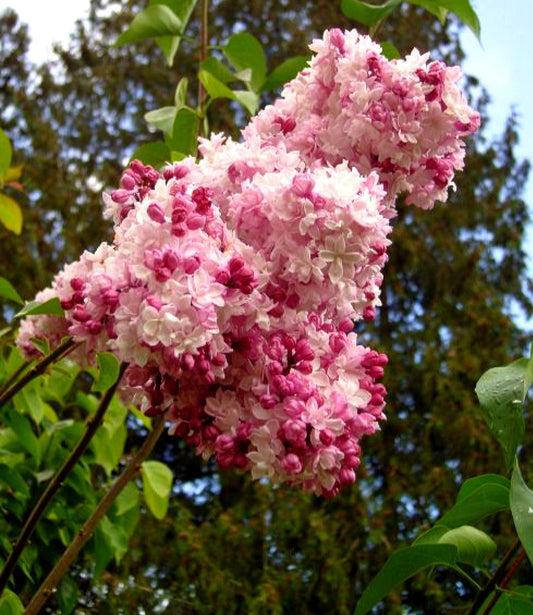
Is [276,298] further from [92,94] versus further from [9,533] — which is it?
[92,94]

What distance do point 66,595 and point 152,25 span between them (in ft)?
2.58

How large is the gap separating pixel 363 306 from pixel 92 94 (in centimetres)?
723

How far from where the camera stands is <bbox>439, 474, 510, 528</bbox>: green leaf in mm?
661

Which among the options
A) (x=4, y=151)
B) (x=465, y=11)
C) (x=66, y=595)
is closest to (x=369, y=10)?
(x=465, y=11)

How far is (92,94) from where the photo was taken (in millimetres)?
7734

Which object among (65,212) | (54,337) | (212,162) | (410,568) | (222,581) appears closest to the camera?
(410,568)

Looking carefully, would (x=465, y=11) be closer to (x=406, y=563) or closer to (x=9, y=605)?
(x=406, y=563)

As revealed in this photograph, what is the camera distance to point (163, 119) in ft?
3.96

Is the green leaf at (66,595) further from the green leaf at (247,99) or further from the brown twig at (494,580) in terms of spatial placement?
the brown twig at (494,580)

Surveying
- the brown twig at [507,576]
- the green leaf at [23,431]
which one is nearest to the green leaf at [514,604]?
the brown twig at [507,576]

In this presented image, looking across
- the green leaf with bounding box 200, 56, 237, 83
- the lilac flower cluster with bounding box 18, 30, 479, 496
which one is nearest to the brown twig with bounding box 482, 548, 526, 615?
the lilac flower cluster with bounding box 18, 30, 479, 496

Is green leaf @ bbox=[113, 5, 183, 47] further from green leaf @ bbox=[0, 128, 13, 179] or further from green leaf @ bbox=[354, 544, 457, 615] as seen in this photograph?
green leaf @ bbox=[354, 544, 457, 615]

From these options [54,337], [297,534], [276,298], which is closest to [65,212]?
[297,534]

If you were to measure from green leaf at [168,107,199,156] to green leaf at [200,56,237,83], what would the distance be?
9 cm
